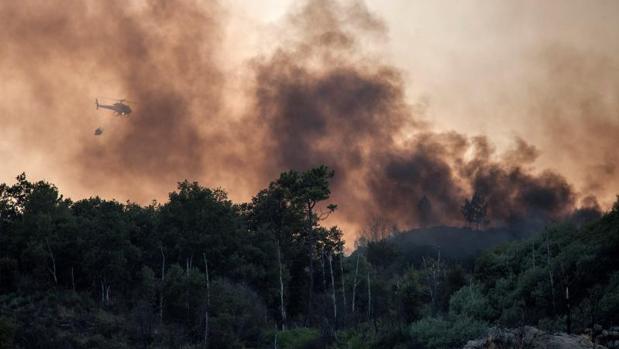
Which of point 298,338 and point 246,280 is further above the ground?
point 246,280

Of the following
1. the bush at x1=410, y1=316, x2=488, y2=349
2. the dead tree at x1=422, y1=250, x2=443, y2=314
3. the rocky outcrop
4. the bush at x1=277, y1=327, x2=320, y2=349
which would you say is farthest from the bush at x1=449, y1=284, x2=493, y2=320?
the bush at x1=277, y1=327, x2=320, y2=349

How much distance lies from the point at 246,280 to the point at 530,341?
2128 inches

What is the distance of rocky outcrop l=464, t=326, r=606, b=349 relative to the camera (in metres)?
29.7

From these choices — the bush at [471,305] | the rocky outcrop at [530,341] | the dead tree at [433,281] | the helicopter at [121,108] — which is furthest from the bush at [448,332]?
the helicopter at [121,108]

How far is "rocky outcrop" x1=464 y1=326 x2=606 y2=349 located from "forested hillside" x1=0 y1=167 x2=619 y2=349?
475cm

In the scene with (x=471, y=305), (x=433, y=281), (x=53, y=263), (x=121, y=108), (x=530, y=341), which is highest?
(x=121, y=108)

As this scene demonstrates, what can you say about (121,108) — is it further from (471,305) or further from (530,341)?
(530,341)

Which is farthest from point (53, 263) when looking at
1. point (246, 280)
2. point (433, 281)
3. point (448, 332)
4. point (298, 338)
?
point (448, 332)

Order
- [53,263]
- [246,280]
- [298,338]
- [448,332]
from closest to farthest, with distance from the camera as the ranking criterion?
1. [448,332]
2. [298,338]
3. [53,263]
4. [246,280]

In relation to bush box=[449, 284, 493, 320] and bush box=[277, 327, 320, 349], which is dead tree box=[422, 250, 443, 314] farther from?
bush box=[277, 327, 320, 349]

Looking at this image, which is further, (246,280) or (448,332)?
(246,280)

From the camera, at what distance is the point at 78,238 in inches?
2837

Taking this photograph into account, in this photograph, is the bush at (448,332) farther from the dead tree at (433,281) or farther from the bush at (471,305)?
the dead tree at (433,281)

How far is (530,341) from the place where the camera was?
30.5 metres
